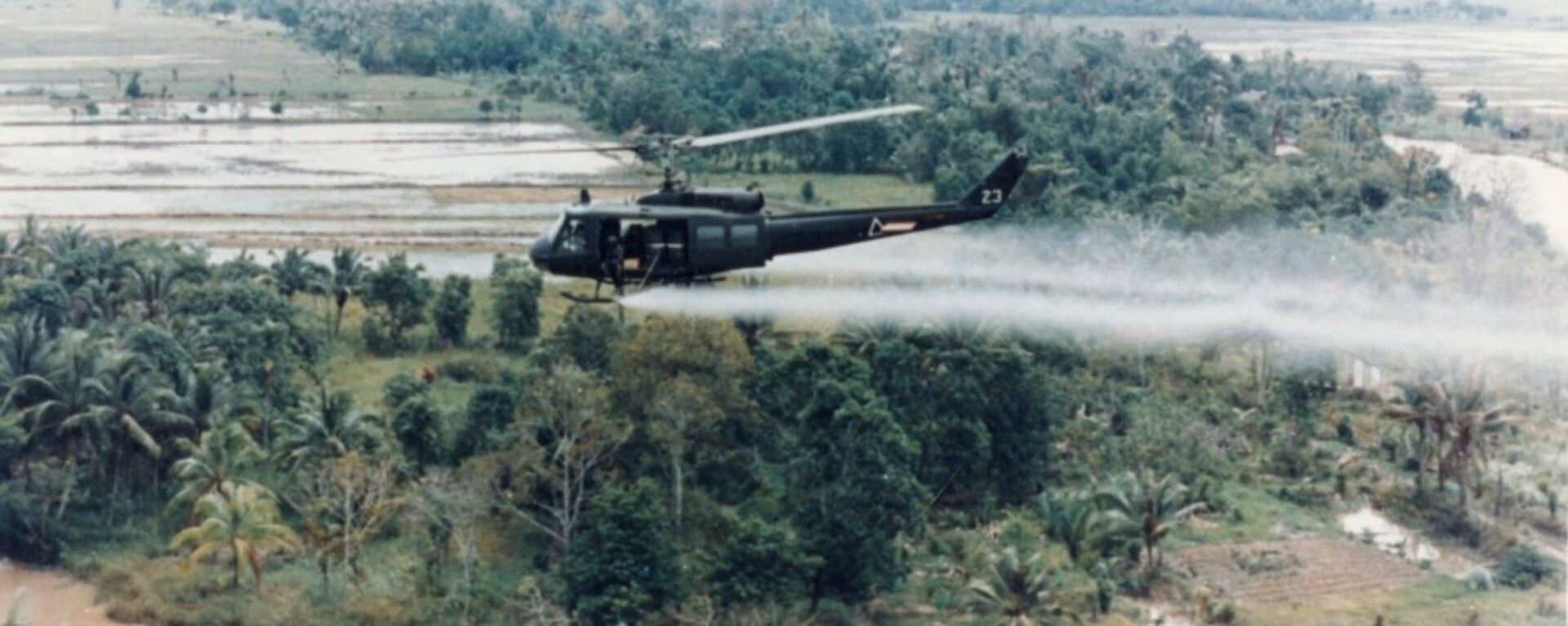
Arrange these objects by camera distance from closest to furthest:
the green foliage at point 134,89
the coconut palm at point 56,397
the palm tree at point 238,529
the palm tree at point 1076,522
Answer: the palm tree at point 238,529, the palm tree at point 1076,522, the coconut palm at point 56,397, the green foliage at point 134,89

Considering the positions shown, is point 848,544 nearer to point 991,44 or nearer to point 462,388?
point 462,388

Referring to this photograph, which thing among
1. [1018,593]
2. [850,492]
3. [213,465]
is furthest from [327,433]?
[1018,593]

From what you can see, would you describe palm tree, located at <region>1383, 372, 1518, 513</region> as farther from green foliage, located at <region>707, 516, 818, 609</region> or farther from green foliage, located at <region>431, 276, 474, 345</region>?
green foliage, located at <region>431, 276, 474, 345</region>

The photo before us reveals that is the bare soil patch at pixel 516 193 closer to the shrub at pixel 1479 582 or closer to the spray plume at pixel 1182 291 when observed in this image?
the spray plume at pixel 1182 291

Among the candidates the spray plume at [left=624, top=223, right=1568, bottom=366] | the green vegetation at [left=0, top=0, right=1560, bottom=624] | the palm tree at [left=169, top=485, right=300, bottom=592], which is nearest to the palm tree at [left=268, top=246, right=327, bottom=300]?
the green vegetation at [left=0, top=0, right=1560, bottom=624]

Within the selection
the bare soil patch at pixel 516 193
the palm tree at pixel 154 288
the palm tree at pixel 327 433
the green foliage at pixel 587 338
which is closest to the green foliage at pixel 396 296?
the palm tree at pixel 154 288

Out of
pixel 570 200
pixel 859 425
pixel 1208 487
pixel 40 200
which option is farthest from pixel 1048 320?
pixel 40 200
